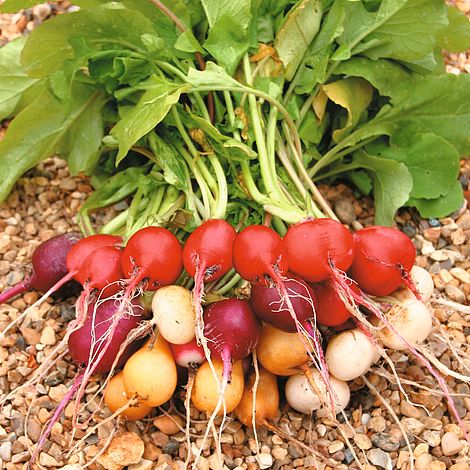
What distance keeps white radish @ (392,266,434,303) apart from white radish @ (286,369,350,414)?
9.4 inches

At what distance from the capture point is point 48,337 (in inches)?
65.4

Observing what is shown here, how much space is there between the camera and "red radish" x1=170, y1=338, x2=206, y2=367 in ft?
4.74

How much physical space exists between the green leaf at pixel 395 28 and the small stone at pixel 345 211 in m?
0.42

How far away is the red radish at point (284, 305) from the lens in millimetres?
1382

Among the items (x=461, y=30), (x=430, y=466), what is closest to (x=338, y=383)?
(x=430, y=466)

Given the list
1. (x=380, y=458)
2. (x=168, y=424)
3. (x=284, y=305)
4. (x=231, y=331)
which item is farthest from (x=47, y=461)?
(x=380, y=458)

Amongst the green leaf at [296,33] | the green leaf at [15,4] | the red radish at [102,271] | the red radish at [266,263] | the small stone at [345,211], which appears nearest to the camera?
the red radish at [266,263]

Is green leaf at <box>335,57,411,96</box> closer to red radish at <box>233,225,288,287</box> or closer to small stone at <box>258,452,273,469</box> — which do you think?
red radish at <box>233,225,288,287</box>

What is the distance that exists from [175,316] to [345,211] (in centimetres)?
74

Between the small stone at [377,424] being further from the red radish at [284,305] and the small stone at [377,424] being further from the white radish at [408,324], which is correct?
the red radish at [284,305]

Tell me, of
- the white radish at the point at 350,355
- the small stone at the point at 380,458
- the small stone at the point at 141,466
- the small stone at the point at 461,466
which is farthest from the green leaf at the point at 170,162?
the small stone at the point at 461,466

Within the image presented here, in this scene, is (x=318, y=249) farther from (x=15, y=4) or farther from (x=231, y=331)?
(x=15, y=4)

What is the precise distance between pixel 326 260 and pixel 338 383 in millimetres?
285

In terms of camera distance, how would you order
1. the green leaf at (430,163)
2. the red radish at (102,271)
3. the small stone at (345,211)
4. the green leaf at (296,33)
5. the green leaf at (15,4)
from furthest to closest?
the small stone at (345,211), the green leaf at (430,163), the green leaf at (296,33), the green leaf at (15,4), the red radish at (102,271)
